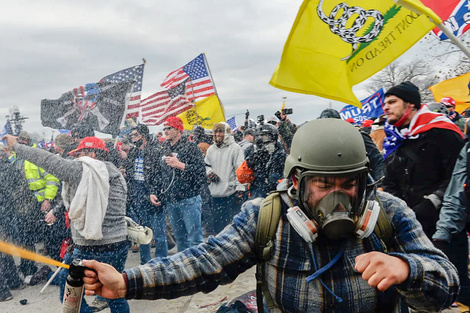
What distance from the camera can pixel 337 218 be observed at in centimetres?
153

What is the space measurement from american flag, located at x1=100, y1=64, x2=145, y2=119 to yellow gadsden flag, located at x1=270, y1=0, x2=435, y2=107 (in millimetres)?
5892

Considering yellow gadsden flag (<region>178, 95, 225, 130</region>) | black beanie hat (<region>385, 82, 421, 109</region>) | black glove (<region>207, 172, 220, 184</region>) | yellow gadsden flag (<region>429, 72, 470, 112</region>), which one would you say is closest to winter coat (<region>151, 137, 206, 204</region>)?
black glove (<region>207, 172, 220, 184</region>)

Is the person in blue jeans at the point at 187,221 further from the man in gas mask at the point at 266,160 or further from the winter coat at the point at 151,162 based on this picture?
the man in gas mask at the point at 266,160

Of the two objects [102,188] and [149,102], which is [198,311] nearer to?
[102,188]

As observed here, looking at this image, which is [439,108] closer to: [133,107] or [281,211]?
[281,211]

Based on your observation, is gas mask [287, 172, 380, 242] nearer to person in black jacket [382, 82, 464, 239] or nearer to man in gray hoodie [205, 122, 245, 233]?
person in black jacket [382, 82, 464, 239]

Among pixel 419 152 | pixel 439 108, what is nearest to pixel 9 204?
pixel 419 152

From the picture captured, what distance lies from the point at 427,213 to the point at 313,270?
2.43 m

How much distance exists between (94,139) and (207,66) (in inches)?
247

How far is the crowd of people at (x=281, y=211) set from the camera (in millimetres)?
1604

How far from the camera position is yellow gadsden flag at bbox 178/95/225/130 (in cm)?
998

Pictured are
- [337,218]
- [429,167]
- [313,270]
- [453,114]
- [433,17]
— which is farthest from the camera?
[453,114]

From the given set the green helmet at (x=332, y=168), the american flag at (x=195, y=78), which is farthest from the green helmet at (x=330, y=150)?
the american flag at (x=195, y=78)

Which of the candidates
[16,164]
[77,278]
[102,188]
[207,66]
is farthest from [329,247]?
[207,66]
